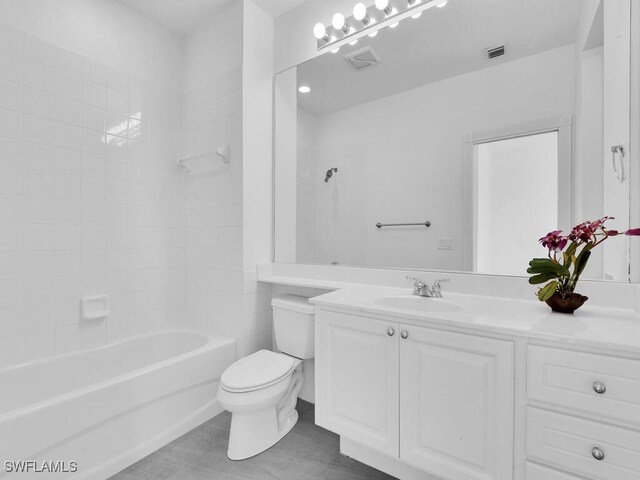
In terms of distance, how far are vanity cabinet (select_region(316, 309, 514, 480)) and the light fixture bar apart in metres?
1.72

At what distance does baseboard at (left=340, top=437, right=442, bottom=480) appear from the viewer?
4.36ft

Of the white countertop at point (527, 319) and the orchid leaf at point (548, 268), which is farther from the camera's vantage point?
the orchid leaf at point (548, 268)

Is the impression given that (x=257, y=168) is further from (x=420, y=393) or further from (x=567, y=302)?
(x=567, y=302)

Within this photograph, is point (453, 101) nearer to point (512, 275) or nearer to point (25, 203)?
point (512, 275)

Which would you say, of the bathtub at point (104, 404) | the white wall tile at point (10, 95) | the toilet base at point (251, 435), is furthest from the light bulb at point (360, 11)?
the toilet base at point (251, 435)

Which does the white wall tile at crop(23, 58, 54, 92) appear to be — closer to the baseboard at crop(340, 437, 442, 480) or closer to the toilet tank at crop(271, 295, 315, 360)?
the toilet tank at crop(271, 295, 315, 360)

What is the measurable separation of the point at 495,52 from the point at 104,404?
253 cm

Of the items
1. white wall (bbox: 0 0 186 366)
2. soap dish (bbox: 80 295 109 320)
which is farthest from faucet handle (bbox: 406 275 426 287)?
soap dish (bbox: 80 295 109 320)

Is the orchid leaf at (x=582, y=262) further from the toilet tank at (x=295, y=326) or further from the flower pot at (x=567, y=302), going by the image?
the toilet tank at (x=295, y=326)

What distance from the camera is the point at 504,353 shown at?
3.29 feet

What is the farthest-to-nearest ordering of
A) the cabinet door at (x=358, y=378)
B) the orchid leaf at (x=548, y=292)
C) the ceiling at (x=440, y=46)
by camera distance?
the ceiling at (x=440, y=46) < the cabinet door at (x=358, y=378) < the orchid leaf at (x=548, y=292)

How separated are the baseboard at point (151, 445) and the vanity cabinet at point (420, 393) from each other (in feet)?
2.85

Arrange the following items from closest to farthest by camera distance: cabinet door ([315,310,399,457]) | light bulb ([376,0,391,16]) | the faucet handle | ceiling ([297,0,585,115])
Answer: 1. cabinet door ([315,310,399,457])
2. ceiling ([297,0,585,115])
3. the faucet handle
4. light bulb ([376,0,391,16])

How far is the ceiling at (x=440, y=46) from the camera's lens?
1401mm
